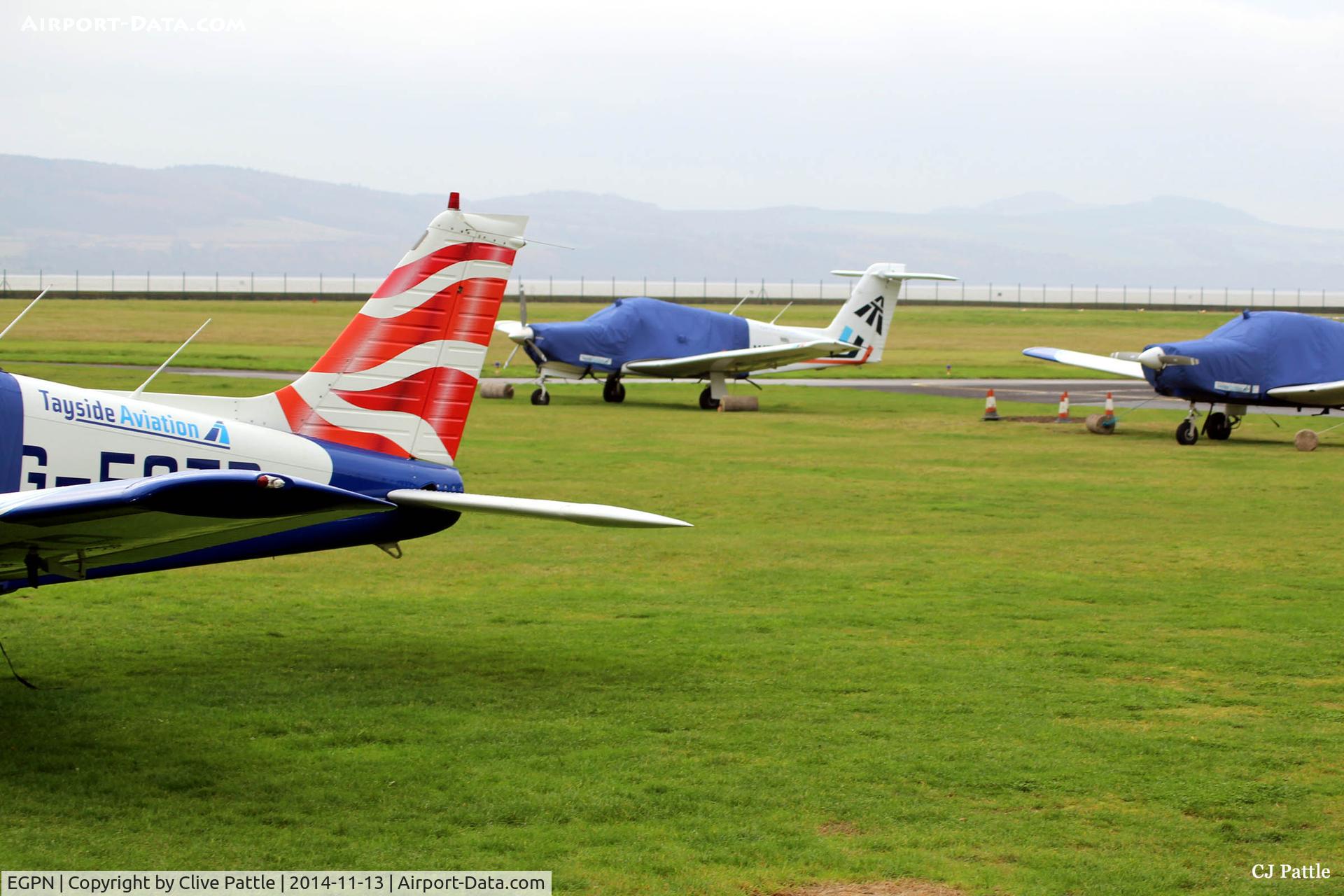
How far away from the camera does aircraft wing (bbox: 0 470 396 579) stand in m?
4.84

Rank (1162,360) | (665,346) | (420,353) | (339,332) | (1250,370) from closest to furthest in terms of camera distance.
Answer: (420,353) < (1162,360) < (1250,370) < (665,346) < (339,332)

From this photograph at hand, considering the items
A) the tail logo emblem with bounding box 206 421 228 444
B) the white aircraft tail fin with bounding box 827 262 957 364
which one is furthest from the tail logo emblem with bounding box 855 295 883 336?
the tail logo emblem with bounding box 206 421 228 444

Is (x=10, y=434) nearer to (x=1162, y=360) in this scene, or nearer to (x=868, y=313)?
(x=1162, y=360)

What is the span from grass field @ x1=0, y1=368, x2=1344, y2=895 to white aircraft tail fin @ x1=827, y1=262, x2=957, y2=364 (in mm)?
20651

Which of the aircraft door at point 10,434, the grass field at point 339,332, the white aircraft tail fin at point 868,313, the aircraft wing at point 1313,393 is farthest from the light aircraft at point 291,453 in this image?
the grass field at point 339,332

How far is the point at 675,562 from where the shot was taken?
38.4ft

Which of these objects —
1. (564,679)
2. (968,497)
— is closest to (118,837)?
(564,679)

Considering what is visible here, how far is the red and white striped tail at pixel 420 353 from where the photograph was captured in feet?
26.5

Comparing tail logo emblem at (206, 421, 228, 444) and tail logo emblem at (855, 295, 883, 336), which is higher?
tail logo emblem at (855, 295, 883, 336)

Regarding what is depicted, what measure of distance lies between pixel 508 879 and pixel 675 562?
6740 mm

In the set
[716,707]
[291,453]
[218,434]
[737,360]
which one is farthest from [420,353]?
[737,360]

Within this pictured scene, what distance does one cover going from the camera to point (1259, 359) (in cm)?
2342

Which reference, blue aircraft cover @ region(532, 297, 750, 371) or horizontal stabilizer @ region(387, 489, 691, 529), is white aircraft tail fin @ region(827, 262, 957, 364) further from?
Answer: horizontal stabilizer @ region(387, 489, 691, 529)

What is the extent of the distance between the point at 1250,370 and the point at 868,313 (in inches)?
495
